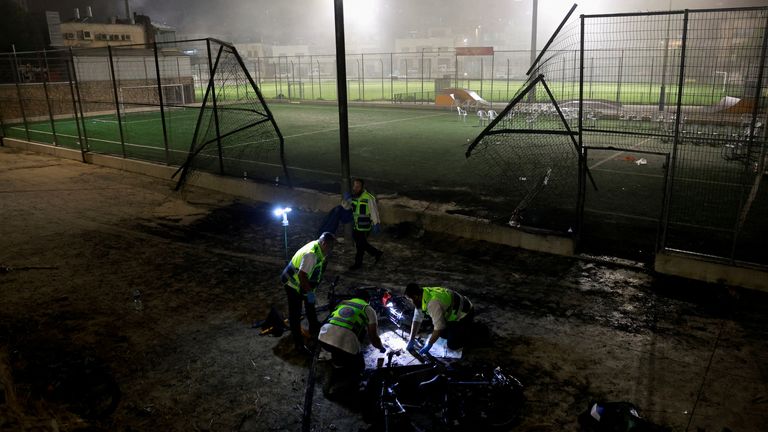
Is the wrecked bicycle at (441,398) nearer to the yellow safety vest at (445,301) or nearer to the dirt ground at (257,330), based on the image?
the dirt ground at (257,330)

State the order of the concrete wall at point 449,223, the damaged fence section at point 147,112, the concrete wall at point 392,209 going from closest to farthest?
1. the concrete wall at point 449,223
2. the concrete wall at point 392,209
3. the damaged fence section at point 147,112

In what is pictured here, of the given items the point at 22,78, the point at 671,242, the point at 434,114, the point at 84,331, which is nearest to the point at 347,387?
the point at 84,331

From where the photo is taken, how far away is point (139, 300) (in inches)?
315

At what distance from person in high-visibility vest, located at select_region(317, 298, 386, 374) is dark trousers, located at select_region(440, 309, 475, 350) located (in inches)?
36.2

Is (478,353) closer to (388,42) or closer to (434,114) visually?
(434,114)

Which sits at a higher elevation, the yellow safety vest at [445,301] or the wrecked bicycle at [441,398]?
the yellow safety vest at [445,301]

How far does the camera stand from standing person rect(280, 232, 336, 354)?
648cm

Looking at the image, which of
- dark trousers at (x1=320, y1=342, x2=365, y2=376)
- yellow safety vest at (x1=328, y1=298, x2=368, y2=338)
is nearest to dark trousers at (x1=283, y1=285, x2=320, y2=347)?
yellow safety vest at (x1=328, y1=298, x2=368, y2=338)

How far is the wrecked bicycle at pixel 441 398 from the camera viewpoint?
5.07m

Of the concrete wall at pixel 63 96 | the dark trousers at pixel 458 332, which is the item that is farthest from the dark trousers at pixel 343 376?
the concrete wall at pixel 63 96

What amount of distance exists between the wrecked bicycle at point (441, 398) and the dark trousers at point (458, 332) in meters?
0.66

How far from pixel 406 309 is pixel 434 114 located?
956 inches

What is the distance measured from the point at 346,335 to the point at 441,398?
1.17 m

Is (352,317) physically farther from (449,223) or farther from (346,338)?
(449,223)
